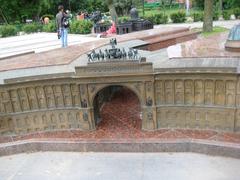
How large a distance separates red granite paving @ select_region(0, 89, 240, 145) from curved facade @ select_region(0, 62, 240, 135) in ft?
0.79

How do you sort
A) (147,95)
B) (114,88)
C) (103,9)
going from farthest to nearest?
(103,9) < (114,88) < (147,95)

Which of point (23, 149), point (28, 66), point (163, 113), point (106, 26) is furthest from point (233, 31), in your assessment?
point (106, 26)

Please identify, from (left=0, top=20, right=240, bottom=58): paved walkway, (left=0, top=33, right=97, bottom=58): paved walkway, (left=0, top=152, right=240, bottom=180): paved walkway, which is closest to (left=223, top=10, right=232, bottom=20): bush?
(left=0, top=20, right=240, bottom=58): paved walkway

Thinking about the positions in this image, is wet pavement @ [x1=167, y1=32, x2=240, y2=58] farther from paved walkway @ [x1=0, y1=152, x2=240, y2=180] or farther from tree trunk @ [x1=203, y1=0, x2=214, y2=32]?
tree trunk @ [x1=203, y1=0, x2=214, y2=32]

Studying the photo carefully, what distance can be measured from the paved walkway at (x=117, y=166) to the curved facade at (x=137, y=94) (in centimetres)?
128

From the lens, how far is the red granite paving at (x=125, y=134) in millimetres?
11391

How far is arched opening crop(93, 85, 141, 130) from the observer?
12648 millimetres

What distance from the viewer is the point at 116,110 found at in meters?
14.2

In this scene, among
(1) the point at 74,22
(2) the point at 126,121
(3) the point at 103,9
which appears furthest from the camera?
(3) the point at 103,9

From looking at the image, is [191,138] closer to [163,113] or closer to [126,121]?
[163,113]

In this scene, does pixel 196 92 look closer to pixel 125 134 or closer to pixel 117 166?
pixel 125 134

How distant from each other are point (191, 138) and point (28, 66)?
6.90 meters

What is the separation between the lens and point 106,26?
3206 cm

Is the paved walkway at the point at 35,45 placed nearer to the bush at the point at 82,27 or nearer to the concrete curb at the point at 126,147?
the bush at the point at 82,27
